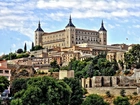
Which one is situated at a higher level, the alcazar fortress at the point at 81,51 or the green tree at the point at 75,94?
the alcazar fortress at the point at 81,51

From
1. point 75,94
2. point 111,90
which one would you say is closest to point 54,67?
point 111,90

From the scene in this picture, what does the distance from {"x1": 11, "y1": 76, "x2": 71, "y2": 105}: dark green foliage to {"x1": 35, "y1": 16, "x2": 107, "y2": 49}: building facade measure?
8986cm

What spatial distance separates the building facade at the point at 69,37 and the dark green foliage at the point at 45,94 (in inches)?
3538

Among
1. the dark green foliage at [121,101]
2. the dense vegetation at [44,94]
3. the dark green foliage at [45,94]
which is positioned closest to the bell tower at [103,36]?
the dark green foliage at [121,101]

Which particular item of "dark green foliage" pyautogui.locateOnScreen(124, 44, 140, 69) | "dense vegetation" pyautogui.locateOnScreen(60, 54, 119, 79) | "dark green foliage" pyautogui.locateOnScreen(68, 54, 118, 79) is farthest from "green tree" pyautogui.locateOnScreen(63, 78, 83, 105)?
"dark green foliage" pyautogui.locateOnScreen(124, 44, 140, 69)

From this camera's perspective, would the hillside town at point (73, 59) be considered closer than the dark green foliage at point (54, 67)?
Yes

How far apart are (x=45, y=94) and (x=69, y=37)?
3626 inches

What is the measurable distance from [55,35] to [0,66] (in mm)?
74992

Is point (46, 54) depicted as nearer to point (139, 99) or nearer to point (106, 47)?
point (106, 47)

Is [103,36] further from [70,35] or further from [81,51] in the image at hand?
[81,51]

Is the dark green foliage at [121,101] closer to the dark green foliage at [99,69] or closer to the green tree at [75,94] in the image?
the green tree at [75,94]

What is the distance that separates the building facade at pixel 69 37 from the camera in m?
142

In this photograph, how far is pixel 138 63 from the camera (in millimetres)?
82750

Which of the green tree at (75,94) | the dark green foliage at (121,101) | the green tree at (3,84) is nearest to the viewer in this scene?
the dark green foliage at (121,101)
